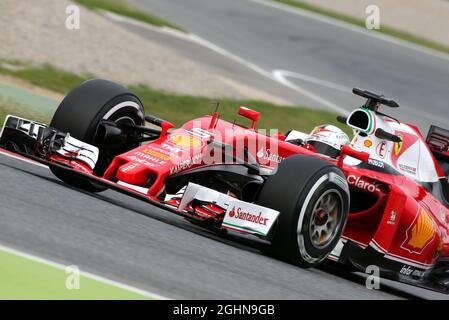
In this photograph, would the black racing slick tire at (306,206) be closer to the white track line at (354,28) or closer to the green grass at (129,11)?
the green grass at (129,11)

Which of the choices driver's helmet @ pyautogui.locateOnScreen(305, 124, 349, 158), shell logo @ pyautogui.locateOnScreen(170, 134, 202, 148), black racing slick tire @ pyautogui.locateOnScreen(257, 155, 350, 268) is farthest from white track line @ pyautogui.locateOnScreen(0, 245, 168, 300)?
driver's helmet @ pyautogui.locateOnScreen(305, 124, 349, 158)

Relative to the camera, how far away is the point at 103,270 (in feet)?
19.1

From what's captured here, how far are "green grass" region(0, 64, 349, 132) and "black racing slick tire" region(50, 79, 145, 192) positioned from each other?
19.6ft

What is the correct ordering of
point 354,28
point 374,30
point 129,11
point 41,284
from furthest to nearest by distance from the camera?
point 374,30, point 354,28, point 129,11, point 41,284

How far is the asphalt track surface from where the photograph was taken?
65.5 ft

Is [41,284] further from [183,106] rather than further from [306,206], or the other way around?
[183,106]

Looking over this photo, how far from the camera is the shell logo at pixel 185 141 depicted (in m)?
7.92

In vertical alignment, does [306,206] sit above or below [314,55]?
below

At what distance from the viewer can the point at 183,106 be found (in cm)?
1570

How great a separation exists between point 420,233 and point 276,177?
164 centimetres

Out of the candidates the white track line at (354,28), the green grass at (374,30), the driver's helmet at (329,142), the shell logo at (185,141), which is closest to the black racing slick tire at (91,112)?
the shell logo at (185,141)

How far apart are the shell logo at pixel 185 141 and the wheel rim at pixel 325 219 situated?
1.09 meters

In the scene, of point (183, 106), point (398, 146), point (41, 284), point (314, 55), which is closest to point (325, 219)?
point (398, 146)
